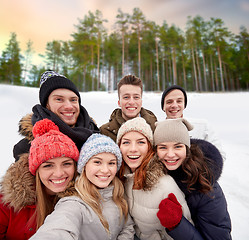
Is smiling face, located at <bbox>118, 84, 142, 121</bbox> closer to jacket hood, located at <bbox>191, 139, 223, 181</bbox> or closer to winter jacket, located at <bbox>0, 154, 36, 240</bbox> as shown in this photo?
jacket hood, located at <bbox>191, 139, 223, 181</bbox>

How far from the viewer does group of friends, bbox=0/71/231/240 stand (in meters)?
1.44

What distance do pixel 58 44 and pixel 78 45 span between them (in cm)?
840

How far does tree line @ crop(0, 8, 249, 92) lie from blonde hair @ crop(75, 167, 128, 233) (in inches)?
689

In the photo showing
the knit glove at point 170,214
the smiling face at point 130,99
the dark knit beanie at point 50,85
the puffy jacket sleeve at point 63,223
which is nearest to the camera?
the puffy jacket sleeve at point 63,223

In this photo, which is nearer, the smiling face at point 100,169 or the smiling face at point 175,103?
the smiling face at point 100,169

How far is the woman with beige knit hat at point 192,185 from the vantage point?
1406 millimetres

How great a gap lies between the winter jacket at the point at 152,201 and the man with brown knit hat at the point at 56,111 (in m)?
1.03

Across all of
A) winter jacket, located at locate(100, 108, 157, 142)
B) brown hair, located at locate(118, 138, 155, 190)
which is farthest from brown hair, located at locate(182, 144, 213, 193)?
winter jacket, located at locate(100, 108, 157, 142)

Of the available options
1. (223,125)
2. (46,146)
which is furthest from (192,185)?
(223,125)

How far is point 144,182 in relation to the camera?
5.41 feet

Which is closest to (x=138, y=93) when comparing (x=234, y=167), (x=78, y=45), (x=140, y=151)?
(x=140, y=151)

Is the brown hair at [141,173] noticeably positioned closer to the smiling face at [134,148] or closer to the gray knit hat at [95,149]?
the smiling face at [134,148]

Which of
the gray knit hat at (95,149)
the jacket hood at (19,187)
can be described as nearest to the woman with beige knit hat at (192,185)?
the gray knit hat at (95,149)

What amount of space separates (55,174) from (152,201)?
1100 millimetres
